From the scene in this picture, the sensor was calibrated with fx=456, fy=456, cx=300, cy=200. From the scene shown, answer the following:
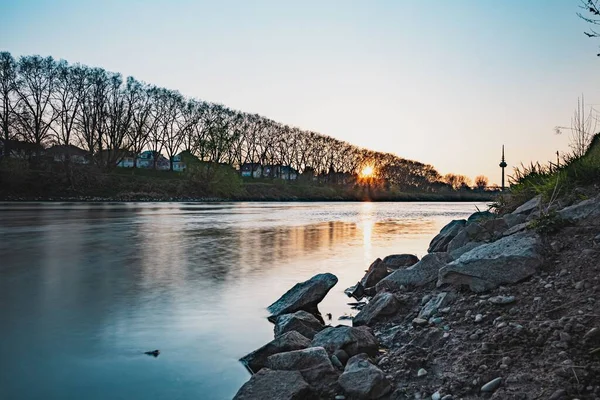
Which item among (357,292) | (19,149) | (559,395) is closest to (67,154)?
(19,149)

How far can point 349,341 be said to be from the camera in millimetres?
4359

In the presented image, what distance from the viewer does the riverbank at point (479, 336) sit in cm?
322

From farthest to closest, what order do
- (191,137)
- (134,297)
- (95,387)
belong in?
(191,137) < (134,297) < (95,387)

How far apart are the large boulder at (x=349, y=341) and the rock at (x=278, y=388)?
2.33 feet

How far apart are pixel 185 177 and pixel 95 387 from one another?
72.2 meters

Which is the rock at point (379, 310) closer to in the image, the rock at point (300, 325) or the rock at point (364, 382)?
the rock at point (300, 325)

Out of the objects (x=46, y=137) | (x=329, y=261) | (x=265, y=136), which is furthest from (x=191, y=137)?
(x=329, y=261)

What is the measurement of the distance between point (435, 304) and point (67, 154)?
6639 cm

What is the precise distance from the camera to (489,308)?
438cm

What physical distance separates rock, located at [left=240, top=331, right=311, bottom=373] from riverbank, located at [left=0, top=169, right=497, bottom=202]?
3687 centimetres

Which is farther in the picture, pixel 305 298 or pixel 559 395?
pixel 305 298

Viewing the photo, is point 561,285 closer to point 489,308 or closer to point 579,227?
point 489,308

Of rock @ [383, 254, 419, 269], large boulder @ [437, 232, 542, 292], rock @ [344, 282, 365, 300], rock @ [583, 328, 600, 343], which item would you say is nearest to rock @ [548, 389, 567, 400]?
rock @ [583, 328, 600, 343]

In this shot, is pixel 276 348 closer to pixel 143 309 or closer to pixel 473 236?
pixel 143 309
